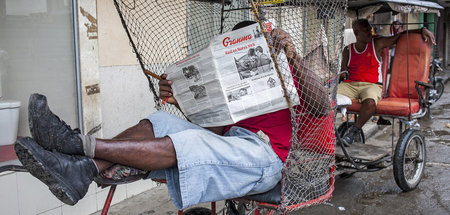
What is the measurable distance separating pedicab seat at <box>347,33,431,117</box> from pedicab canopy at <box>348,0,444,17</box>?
43 cm

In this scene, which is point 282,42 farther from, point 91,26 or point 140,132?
point 91,26

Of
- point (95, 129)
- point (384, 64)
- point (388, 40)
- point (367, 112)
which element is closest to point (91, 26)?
point (95, 129)

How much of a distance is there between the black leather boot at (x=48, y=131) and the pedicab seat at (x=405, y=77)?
134 inches

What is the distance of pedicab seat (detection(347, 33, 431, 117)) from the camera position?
4316 mm

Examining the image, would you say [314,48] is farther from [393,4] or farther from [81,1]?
[81,1]

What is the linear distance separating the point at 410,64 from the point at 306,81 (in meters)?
2.99

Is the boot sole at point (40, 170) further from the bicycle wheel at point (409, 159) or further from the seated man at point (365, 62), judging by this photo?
the seated man at point (365, 62)

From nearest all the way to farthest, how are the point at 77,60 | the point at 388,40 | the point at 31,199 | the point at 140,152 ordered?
the point at 140,152
the point at 31,199
the point at 77,60
the point at 388,40

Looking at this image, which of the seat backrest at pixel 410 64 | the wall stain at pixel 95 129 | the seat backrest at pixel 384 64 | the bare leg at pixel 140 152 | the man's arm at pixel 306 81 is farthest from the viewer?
the seat backrest at pixel 384 64

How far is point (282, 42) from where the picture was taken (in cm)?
202

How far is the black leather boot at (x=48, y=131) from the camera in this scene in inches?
67.1

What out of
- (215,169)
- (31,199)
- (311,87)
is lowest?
(31,199)

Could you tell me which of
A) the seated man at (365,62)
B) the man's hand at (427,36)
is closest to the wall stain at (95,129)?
the seated man at (365,62)

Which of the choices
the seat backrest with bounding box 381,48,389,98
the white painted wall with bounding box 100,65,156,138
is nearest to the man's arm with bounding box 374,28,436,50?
the seat backrest with bounding box 381,48,389,98
